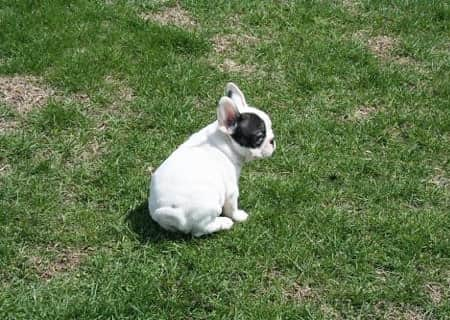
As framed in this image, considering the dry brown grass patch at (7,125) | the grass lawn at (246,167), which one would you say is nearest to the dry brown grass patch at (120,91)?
the grass lawn at (246,167)

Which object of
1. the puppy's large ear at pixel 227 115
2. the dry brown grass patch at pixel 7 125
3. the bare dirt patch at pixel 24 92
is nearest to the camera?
the puppy's large ear at pixel 227 115

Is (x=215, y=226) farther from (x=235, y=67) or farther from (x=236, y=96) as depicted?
(x=235, y=67)

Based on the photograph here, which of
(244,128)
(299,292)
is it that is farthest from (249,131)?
(299,292)

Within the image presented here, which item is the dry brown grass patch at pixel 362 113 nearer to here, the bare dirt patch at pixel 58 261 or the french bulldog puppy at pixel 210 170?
the french bulldog puppy at pixel 210 170

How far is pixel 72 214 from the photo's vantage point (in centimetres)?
463

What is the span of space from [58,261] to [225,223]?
1132 millimetres

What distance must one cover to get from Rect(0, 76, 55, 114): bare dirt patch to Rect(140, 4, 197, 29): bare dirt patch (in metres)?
1.47

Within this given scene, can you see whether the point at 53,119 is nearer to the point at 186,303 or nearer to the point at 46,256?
the point at 46,256

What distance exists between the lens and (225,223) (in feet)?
14.7

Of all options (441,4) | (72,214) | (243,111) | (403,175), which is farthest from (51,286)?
(441,4)

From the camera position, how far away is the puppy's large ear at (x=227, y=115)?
4078mm

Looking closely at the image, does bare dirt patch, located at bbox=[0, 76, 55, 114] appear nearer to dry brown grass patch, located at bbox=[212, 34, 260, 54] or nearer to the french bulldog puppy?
dry brown grass patch, located at bbox=[212, 34, 260, 54]

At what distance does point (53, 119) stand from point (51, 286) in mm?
1818

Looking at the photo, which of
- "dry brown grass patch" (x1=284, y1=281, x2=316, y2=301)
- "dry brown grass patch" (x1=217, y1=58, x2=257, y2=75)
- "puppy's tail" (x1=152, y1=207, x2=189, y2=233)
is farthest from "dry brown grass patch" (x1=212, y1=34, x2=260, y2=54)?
"dry brown grass patch" (x1=284, y1=281, x2=316, y2=301)
